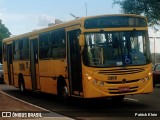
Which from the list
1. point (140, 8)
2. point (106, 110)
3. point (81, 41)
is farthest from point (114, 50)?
point (140, 8)

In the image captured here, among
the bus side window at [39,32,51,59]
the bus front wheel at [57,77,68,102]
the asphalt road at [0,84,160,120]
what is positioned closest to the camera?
the asphalt road at [0,84,160,120]

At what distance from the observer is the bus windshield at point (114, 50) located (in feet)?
51.2

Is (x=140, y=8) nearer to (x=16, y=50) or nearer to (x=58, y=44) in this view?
(x=16, y=50)

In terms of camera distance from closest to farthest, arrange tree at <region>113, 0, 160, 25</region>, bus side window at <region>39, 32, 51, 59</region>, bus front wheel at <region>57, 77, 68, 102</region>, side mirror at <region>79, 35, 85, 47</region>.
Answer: side mirror at <region>79, 35, 85, 47</region>, bus front wheel at <region>57, 77, 68, 102</region>, bus side window at <region>39, 32, 51, 59</region>, tree at <region>113, 0, 160, 25</region>

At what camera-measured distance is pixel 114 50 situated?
15.8m

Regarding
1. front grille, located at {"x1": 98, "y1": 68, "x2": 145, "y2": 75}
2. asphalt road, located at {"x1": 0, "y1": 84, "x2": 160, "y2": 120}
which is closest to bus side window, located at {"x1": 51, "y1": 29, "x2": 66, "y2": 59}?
asphalt road, located at {"x1": 0, "y1": 84, "x2": 160, "y2": 120}

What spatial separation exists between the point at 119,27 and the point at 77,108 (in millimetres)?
3149

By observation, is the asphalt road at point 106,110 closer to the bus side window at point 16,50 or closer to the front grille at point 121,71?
the front grille at point 121,71

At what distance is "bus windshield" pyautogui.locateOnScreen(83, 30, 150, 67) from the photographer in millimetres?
15602

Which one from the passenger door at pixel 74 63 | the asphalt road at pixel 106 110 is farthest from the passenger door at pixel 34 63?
the passenger door at pixel 74 63

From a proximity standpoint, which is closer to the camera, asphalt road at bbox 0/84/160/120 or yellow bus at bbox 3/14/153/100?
asphalt road at bbox 0/84/160/120

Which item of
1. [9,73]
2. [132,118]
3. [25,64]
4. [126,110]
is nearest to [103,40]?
[126,110]

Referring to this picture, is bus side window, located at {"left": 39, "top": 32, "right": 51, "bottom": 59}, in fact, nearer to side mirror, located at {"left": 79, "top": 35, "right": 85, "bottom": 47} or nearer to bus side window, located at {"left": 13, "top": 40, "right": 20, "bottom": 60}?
side mirror, located at {"left": 79, "top": 35, "right": 85, "bottom": 47}

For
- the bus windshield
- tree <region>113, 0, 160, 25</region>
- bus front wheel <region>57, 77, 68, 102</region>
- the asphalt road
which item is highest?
tree <region>113, 0, 160, 25</region>
